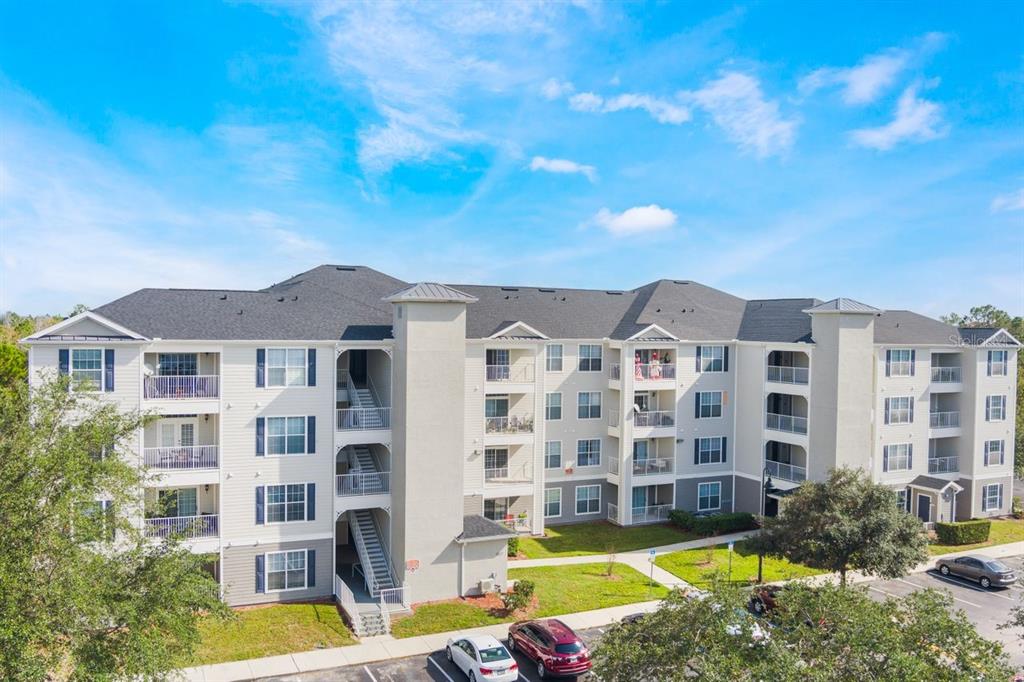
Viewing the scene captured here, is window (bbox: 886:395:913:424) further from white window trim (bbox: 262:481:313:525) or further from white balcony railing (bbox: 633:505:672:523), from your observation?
white window trim (bbox: 262:481:313:525)

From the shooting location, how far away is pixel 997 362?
44.6m

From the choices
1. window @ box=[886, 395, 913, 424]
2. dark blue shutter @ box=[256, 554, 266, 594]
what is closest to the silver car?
window @ box=[886, 395, 913, 424]

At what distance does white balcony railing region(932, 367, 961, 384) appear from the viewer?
142 ft

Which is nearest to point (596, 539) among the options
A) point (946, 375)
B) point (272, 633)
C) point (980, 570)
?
point (272, 633)

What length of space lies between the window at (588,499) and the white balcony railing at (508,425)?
5.75 m

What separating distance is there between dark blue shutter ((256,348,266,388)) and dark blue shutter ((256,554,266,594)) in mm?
7219

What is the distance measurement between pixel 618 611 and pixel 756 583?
7.46 metres

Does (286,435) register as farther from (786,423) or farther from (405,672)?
(786,423)

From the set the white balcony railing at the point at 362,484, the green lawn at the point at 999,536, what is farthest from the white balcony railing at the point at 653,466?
the white balcony railing at the point at 362,484

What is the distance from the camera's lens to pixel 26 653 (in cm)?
1455

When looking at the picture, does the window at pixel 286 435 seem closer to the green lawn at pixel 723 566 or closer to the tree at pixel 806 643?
the green lawn at pixel 723 566

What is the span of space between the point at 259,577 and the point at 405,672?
8.94 m

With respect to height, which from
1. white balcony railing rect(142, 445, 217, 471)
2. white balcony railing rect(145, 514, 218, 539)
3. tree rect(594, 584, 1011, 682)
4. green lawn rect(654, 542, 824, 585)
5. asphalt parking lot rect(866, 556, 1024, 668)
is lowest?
asphalt parking lot rect(866, 556, 1024, 668)

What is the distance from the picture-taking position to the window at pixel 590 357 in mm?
41594
